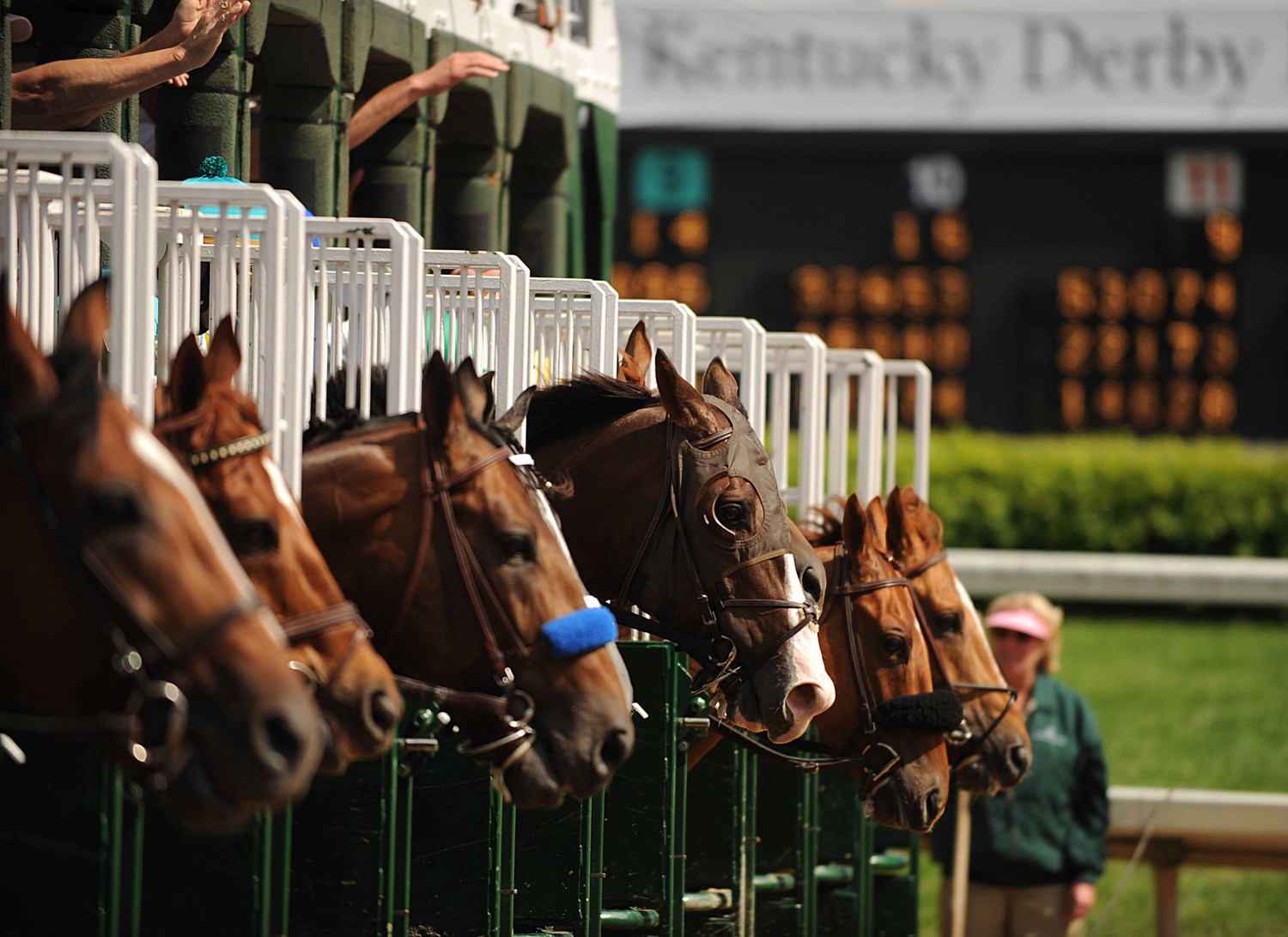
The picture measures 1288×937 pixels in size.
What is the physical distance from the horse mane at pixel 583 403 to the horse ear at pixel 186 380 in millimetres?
1354

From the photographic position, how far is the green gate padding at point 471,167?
6.68 meters

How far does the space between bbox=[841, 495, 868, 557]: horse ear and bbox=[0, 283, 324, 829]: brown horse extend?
2.53 metres

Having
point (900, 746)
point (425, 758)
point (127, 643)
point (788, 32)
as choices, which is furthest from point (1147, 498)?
point (127, 643)

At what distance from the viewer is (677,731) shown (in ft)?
13.9

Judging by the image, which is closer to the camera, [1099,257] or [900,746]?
[900,746]

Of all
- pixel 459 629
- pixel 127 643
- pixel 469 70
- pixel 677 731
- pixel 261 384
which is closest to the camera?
pixel 127 643

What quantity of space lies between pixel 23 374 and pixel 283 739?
22.9 inches

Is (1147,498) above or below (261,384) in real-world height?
below

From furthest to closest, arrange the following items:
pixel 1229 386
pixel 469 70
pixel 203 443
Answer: pixel 1229 386 → pixel 469 70 → pixel 203 443

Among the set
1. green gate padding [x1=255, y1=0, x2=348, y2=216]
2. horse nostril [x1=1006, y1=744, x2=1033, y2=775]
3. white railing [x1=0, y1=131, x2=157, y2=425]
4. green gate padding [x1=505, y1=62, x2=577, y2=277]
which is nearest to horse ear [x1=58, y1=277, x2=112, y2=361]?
white railing [x1=0, y1=131, x2=157, y2=425]

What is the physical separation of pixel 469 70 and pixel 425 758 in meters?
2.22

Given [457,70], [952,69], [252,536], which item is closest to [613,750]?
[252,536]

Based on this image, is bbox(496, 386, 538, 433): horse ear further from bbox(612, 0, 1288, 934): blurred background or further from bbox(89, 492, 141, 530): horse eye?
bbox(612, 0, 1288, 934): blurred background

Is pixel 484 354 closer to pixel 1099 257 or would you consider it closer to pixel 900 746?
pixel 900 746
